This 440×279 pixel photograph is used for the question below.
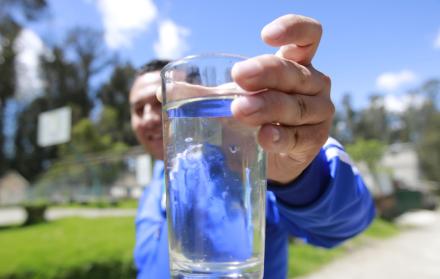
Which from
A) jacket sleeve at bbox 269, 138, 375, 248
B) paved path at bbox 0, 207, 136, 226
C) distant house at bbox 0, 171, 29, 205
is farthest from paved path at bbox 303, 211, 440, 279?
distant house at bbox 0, 171, 29, 205

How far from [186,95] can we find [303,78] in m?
0.23

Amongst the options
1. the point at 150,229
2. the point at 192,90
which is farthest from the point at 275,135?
the point at 150,229

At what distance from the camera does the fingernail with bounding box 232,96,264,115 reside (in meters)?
0.67

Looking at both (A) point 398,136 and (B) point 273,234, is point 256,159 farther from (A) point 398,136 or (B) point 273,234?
(A) point 398,136

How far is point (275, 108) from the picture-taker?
0.69 metres

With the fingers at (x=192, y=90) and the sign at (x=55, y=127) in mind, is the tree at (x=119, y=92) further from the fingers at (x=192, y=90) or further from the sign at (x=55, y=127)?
the fingers at (x=192, y=90)

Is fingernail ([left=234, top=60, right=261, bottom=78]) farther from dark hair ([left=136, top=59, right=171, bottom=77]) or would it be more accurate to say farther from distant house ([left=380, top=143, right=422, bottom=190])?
distant house ([left=380, top=143, right=422, bottom=190])

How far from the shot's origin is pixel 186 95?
742 mm

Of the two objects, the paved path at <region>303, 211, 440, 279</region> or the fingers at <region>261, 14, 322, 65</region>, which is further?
the paved path at <region>303, 211, 440, 279</region>

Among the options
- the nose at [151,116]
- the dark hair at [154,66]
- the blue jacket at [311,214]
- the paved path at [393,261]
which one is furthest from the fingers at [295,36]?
the paved path at [393,261]

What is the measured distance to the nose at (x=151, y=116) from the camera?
2.00 meters

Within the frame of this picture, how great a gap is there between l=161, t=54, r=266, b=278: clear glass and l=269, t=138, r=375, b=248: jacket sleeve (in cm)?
37

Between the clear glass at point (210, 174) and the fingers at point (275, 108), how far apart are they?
4cm

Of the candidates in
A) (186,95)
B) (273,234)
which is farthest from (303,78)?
(273,234)
